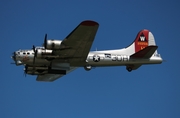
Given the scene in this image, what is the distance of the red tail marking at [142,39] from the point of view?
28469 mm

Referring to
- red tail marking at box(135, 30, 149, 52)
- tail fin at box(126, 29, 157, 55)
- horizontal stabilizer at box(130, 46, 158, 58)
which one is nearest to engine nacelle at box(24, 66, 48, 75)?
horizontal stabilizer at box(130, 46, 158, 58)

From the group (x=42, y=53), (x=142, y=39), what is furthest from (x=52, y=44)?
(x=142, y=39)

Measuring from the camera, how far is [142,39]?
28.7 meters

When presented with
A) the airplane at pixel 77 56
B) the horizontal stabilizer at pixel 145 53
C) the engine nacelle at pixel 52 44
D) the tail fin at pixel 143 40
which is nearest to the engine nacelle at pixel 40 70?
the airplane at pixel 77 56

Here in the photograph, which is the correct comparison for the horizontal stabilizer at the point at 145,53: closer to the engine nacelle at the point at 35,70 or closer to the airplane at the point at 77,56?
the airplane at the point at 77,56

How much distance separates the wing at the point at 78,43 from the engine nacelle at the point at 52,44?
0.31 meters

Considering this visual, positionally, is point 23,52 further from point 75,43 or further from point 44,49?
point 75,43

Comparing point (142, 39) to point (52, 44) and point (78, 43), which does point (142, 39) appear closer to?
point (78, 43)

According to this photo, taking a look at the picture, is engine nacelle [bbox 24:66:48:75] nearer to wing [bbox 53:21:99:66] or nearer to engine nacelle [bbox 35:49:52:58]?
engine nacelle [bbox 35:49:52:58]

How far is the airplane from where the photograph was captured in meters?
21.7

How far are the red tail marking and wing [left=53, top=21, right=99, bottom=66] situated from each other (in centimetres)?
678

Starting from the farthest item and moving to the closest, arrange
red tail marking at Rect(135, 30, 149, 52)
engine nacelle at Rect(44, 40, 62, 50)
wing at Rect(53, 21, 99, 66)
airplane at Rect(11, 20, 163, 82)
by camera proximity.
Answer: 1. red tail marking at Rect(135, 30, 149, 52)
2. engine nacelle at Rect(44, 40, 62, 50)
3. airplane at Rect(11, 20, 163, 82)
4. wing at Rect(53, 21, 99, 66)

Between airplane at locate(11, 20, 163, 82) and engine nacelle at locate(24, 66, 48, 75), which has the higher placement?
airplane at locate(11, 20, 163, 82)

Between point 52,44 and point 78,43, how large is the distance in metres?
1.99
